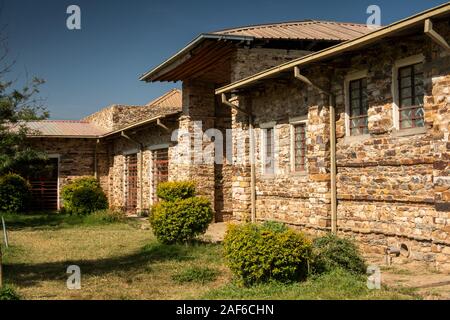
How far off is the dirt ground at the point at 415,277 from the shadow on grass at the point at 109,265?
397 cm

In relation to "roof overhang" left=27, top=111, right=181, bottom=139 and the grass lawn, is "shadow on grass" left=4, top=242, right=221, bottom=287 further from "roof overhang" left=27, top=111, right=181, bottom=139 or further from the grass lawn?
"roof overhang" left=27, top=111, right=181, bottom=139

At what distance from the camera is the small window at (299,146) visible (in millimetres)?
12578

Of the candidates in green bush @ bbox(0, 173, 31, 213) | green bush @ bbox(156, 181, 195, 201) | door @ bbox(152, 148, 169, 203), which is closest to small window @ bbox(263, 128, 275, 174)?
green bush @ bbox(156, 181, 195, 201)

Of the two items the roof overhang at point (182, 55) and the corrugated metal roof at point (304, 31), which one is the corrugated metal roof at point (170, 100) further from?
the corrugated metal roof at point (304, 31)

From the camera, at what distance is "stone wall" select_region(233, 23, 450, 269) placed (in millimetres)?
8555

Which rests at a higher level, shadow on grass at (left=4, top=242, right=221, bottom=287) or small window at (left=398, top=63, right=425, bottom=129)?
small window at (left=398, top=63, right=425, bottom=129)

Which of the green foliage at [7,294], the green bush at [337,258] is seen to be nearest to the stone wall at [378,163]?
the green bush at [337,258]

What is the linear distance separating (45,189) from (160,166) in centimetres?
787

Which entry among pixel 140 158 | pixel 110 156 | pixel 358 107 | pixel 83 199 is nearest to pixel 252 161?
pixel 358 107

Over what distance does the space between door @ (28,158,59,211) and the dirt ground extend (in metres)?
18.6

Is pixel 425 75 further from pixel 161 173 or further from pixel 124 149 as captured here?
pixel 124 149

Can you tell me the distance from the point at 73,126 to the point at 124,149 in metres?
5.47

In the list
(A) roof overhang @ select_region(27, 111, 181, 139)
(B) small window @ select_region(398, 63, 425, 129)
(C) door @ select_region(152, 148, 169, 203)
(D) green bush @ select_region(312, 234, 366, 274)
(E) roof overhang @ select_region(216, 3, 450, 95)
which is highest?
(E) roof overhang @ select_region(216, 3, 450, 95)

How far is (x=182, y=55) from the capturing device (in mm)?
15578
